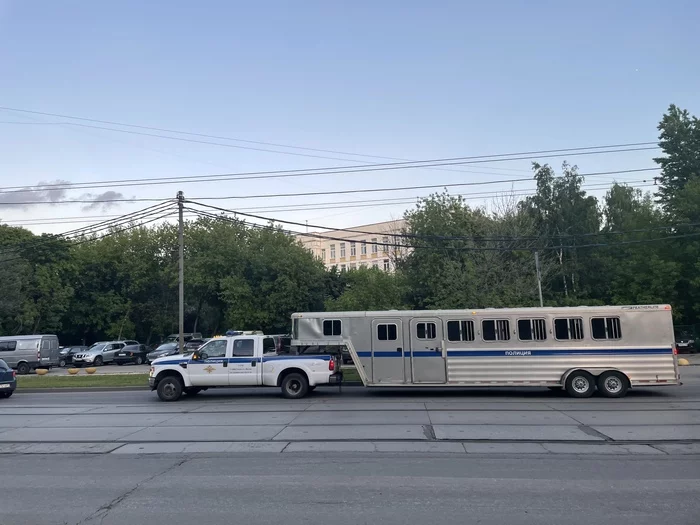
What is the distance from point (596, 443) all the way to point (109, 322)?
52379 millimetres

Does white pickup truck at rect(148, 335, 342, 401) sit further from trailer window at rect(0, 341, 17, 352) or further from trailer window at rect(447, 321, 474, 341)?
trailer window at rect(0, 341, 17, 352)

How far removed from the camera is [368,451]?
964 centimetres

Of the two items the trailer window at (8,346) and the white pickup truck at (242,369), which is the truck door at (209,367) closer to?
the white pickup truck at (242,369)

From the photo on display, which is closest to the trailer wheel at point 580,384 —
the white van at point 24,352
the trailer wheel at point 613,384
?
the trailer wheel at point 613,384

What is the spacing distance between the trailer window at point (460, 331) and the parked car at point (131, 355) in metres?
32.5

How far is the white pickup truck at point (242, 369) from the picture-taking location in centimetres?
1741

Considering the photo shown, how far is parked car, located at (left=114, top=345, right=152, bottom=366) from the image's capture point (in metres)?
43.2

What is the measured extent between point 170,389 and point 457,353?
27.9ft

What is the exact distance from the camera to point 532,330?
55.9 feet

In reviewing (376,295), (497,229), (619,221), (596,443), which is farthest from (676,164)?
(596,443)

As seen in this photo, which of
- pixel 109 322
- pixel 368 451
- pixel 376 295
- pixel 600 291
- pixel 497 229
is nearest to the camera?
pixel 368 451

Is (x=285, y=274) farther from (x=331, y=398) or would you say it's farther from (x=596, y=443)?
(x=596, y=443)

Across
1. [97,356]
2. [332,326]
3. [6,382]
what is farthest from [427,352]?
[97,356]

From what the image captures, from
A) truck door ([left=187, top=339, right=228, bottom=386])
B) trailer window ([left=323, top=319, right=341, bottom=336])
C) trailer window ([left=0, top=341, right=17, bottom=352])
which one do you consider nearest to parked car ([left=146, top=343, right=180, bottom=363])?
trailer window ([left=0, top=341, right=17, bottom=352])
